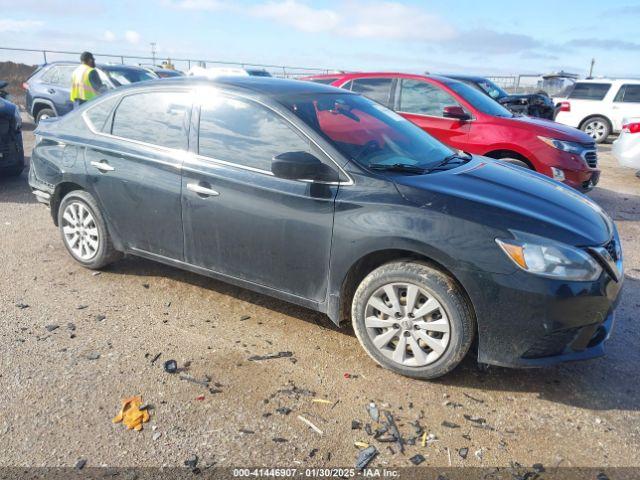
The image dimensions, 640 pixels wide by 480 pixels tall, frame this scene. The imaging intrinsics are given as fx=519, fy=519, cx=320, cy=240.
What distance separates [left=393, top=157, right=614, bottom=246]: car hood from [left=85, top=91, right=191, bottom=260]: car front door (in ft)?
5.57

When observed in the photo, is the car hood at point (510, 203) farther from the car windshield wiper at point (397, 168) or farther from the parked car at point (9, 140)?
the parked car at point (9, 140)

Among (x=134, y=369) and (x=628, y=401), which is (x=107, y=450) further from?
(x=628, y=401)

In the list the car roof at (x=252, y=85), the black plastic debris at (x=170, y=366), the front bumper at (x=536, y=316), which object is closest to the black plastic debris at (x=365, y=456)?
the front bumper at (x=536, y=316)

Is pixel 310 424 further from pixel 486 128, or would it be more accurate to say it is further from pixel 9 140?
pixel 9 140

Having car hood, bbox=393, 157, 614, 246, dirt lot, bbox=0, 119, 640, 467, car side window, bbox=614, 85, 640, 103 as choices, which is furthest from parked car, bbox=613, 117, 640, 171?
car hood, bbox=393, 157, 614, 246

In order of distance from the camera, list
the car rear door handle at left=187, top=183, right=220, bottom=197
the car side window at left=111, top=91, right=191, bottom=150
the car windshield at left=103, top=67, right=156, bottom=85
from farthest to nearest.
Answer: the car windshield at left=103, top=67, right=156, bottom=85 < the car side window at left=111, top=91, right=191, bottom=150 < the car rear door handle at left=187, top=183, right=220, bottom=197

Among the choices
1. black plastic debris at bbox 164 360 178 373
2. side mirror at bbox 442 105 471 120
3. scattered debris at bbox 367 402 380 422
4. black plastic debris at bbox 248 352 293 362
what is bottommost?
black plastic debris at bbox 164 360 178 373

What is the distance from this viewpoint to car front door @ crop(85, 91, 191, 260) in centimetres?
388

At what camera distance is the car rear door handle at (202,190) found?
12.0 feet

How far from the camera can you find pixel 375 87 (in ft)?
26.4

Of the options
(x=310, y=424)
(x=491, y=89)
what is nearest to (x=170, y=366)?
(x=310, y=424)

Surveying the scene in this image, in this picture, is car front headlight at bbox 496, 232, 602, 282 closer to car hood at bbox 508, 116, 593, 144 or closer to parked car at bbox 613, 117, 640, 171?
car hood at bbox 508, 116, 593, 144

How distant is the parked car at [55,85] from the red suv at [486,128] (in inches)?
279

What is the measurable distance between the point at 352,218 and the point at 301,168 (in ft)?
1.44
